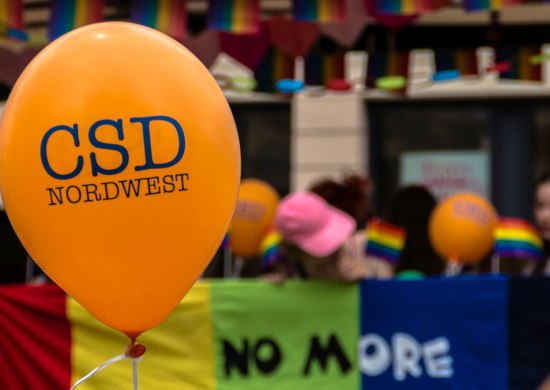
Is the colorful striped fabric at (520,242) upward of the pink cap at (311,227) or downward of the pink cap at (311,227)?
downward

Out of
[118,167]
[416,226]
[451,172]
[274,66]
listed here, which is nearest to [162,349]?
[118,167]

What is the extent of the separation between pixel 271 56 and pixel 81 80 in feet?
14.6

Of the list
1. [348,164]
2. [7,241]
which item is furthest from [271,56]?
[348,164]

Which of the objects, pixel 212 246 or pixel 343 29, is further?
pixel 343 29

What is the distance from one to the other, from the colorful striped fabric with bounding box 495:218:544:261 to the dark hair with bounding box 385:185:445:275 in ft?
2.78

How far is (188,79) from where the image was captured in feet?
12.5

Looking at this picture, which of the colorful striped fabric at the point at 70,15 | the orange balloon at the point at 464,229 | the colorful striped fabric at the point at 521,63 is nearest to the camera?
the colorful striped fabric at the point at 70,15

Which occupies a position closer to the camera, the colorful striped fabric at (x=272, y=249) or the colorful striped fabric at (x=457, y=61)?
the colorful striped fabric at (x=272, y=249)

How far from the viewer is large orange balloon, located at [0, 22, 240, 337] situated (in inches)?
144

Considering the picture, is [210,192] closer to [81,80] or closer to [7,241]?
[81,80]

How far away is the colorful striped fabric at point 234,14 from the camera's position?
21.0 feet

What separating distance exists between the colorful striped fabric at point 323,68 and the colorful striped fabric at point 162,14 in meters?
1.81

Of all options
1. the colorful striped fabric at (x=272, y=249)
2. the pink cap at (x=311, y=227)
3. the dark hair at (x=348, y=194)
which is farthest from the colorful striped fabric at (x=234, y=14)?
the pink cap at (x=311, y=227)

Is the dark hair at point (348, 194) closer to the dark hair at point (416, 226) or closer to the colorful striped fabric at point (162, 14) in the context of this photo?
the dark hair at point (416, 226)
